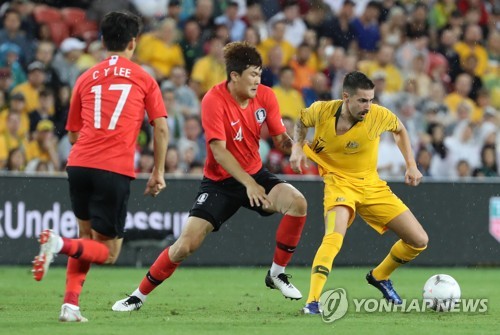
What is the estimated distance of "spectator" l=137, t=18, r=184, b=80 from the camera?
16.6m

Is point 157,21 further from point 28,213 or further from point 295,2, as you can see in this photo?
point 28,213

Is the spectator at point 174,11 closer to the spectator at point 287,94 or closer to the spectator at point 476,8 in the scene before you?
the spectator at point 287,94

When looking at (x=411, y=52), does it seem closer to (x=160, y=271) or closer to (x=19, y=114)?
(x=19, y=114)

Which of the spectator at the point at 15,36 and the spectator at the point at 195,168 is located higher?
the spectator at the point at 15,36

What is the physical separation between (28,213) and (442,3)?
9126mm

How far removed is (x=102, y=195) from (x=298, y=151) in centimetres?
187

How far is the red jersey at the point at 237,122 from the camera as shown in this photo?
9.10 m

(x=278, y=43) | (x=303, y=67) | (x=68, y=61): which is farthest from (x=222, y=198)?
(x=278, y=43)

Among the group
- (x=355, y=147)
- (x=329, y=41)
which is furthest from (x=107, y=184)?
(x=329, y=41)

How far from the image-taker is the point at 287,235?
9.65 metres

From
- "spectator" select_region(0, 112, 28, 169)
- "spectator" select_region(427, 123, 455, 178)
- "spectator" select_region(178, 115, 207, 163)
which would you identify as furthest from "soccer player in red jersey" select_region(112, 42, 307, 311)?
"spectator" select_region(427, 123, 455, 178)

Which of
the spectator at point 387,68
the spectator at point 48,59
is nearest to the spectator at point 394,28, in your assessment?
the spectator at point 387,68

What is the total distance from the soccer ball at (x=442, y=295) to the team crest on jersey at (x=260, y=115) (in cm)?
201

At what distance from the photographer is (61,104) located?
1542cm
